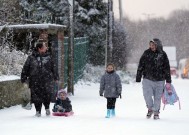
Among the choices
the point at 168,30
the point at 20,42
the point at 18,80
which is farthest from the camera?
the point at 168,30

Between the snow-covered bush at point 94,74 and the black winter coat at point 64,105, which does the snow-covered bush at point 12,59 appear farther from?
the snow-covered bush at point 94,74

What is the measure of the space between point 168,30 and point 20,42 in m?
107

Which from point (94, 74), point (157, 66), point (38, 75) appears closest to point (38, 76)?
point (38, 75)

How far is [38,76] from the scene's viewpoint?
11.6 meters

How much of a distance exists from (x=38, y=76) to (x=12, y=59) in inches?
230

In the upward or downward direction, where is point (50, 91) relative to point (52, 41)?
downward

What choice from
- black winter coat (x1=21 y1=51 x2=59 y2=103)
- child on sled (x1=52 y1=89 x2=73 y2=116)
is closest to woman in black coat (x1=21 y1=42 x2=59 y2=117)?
black winter coat (x1=21 y1=51 x2=59 y2=103)

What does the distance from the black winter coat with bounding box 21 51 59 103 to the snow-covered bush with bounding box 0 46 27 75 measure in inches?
190

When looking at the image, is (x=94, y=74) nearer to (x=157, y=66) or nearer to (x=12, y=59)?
(x=12, y=59)

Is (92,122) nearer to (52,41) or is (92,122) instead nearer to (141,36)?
(52,41)

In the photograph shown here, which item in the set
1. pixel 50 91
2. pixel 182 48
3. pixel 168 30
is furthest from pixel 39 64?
pixel 168 30

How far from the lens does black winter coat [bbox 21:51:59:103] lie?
11.6 meters

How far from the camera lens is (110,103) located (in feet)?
40.3

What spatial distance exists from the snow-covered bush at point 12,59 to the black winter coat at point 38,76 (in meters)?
4.83
